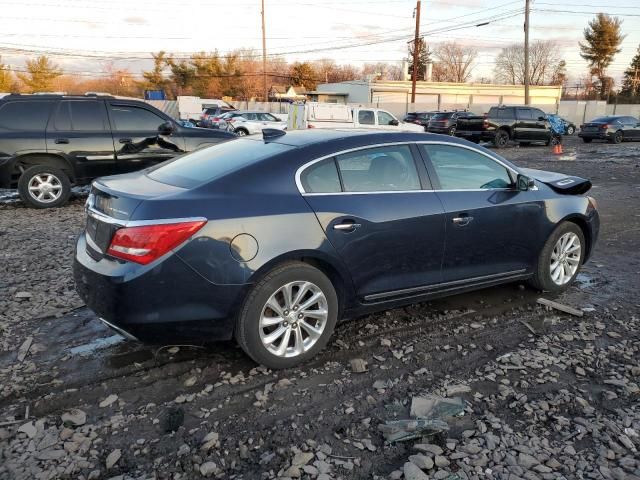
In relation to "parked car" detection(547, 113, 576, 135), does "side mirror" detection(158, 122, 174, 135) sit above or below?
above

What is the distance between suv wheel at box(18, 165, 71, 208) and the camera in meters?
8.88

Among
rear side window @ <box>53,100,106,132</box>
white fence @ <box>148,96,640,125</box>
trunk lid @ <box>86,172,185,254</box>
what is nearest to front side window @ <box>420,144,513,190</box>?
trunk lid @ <box>86,172,185,254</box>

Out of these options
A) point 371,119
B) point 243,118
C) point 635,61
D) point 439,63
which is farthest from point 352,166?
point 439,63

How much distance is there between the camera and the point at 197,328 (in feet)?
10.9

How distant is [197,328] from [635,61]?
288 ft

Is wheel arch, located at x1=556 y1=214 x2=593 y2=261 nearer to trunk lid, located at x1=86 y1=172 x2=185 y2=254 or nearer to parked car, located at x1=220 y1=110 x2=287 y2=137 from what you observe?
trunk lid, located at x1=86 y1=172 x2=185 y2=254

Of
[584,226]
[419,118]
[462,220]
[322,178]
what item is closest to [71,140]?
[322,178]

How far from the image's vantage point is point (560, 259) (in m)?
5.17

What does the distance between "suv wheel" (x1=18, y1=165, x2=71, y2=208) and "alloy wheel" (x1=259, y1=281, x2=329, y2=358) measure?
23.1ft

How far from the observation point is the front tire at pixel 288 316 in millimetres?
3402

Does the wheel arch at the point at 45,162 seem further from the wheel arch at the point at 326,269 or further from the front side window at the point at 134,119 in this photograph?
the wheel arch at the point at 326,269

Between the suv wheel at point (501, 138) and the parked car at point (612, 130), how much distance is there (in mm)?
6880

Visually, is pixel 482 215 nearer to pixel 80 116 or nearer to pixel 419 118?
pixel 80 116

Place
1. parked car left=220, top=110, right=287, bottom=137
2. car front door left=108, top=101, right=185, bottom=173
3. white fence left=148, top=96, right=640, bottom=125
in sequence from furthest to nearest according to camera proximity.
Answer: white fence left=148, top=96, right=640, bottom=125
parked car left=220, top=110, right=287, bottom=137
car front door left=108, top=101, right=185, bottom=173
